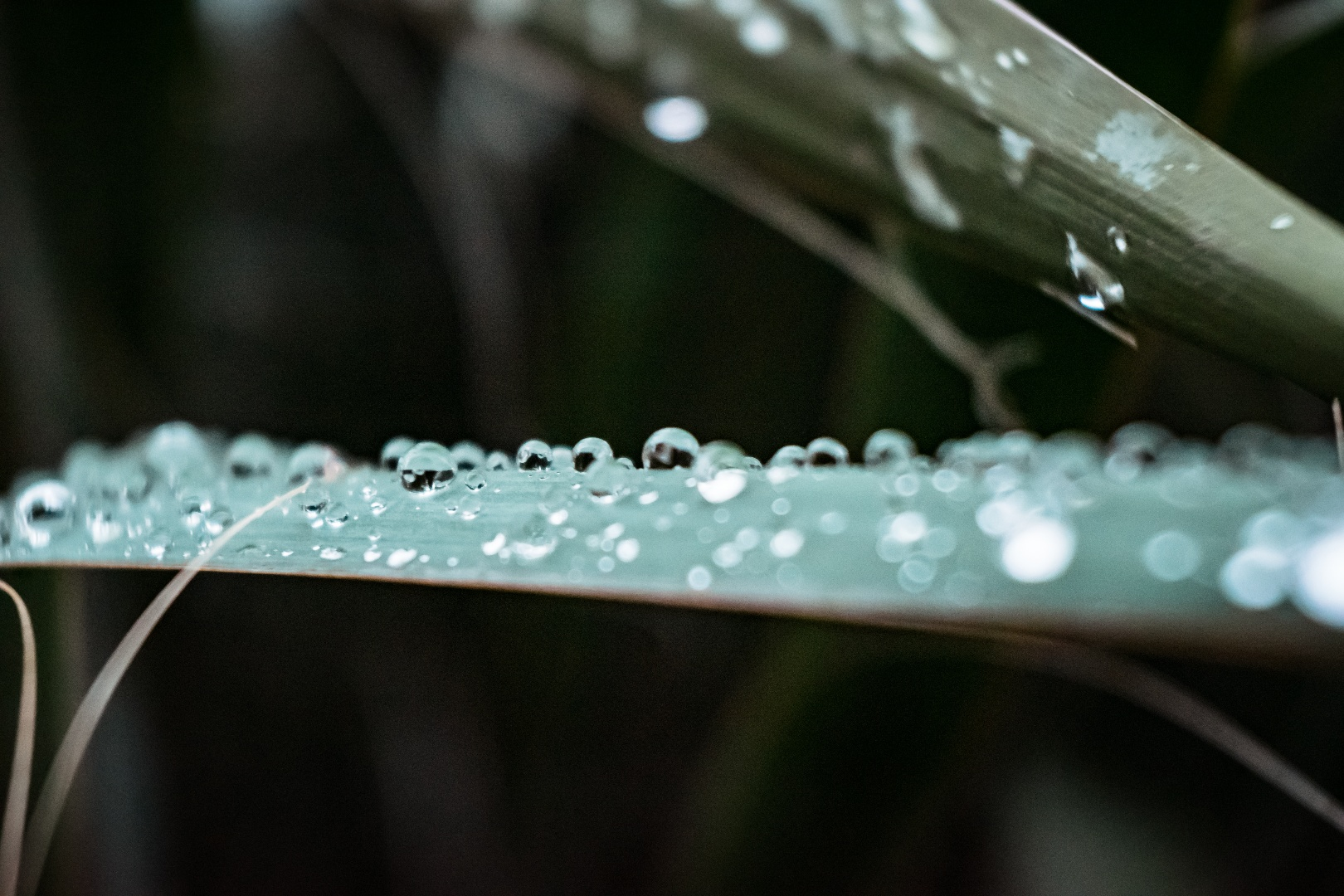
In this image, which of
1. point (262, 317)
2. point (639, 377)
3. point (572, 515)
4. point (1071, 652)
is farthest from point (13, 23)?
point (1071, 652)

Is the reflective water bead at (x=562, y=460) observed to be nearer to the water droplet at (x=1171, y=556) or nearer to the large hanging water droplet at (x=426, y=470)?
the large hanging water droplet at (x=426, y=470)

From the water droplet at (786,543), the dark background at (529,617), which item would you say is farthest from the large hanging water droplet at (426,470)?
the dark background at (529,617)

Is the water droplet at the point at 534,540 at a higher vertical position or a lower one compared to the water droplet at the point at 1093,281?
lower

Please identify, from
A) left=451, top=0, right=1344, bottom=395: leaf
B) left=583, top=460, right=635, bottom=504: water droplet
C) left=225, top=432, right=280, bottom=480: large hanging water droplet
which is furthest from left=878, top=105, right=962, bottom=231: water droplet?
left=225, top=432, right=280, bottom=480: large hanging water droplet

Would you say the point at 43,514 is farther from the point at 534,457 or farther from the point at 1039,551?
the point at 1039,551

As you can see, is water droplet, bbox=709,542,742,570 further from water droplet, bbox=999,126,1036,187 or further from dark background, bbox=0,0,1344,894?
dark background, bbox=0,0,1344,894

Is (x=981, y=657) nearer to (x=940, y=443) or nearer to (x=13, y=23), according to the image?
(x=940, y=443)
